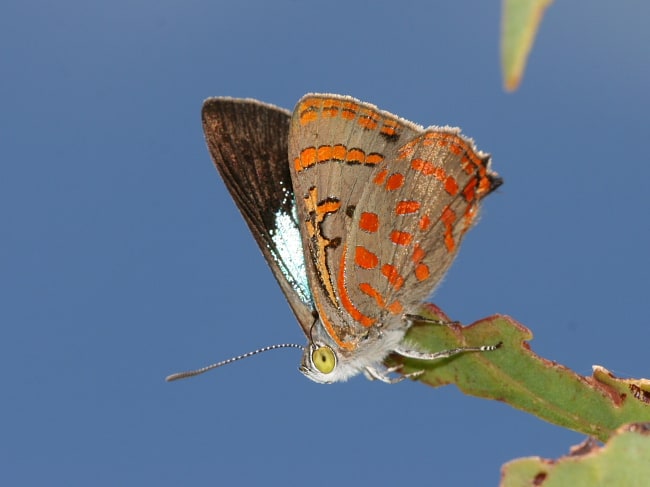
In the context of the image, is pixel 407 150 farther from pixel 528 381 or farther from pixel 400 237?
pixel 528 381

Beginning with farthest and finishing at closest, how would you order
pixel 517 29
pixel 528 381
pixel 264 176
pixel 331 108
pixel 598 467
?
pixel 264 176 → pixel 331 108 → pixel 528 381 → pixel 598 467 → pixel 517 29

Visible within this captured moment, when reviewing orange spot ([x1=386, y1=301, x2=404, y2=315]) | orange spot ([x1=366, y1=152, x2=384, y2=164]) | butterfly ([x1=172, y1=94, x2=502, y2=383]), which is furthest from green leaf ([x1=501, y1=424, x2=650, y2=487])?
orange spot ([x1=366, y1=152, x2=384, y2=164])

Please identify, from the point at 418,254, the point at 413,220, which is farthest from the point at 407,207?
the point at 418,254

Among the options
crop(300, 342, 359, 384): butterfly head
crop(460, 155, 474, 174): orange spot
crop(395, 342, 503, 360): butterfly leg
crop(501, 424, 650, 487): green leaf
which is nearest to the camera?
crop(501, 424, 650, 487): green leaf

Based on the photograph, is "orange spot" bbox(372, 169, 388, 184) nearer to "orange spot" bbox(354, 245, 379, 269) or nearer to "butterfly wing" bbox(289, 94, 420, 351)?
"butterfly wing" bbox(289, 94, 420, 351)

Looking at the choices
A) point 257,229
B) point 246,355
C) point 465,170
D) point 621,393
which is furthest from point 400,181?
point 621,393

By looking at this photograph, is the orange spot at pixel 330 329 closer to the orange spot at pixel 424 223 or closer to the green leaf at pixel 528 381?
the green leaf at pixel 528 381
